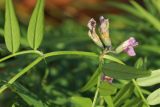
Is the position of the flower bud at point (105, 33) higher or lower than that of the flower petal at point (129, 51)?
higher

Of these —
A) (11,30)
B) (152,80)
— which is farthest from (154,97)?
(11,30)

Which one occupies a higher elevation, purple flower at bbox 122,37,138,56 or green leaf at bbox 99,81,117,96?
purple flower at bbox 122,37,138,56

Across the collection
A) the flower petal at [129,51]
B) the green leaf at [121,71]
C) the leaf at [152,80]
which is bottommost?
the leaf at [152,80]

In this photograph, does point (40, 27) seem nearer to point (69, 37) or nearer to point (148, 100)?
point (148, 100)

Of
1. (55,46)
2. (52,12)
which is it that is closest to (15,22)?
(55,46)

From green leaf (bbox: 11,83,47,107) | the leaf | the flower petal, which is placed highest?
the flower petal
